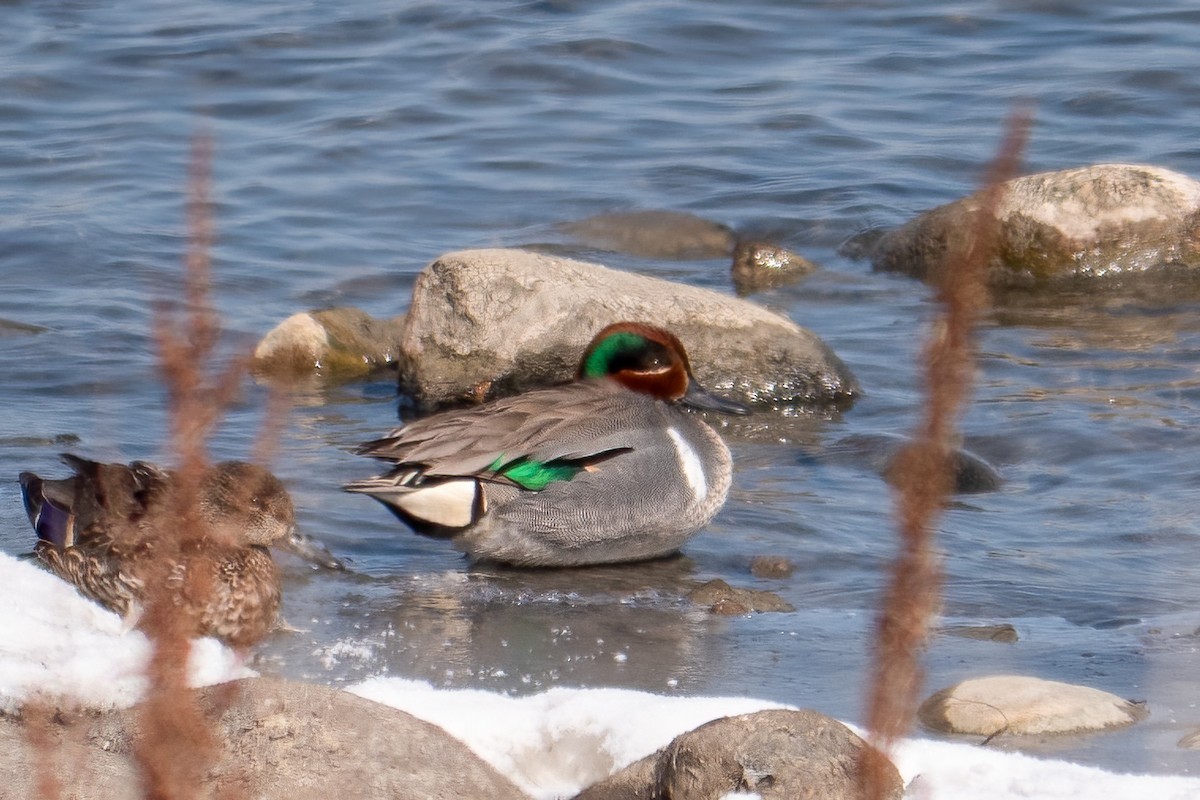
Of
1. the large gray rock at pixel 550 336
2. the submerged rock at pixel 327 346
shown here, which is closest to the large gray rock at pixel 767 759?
the large gray rock at pixel 550 336

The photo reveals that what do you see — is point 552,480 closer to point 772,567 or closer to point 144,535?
point 772,567

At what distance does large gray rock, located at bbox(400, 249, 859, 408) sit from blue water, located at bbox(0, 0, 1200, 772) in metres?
0.25

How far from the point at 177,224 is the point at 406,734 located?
785 cm

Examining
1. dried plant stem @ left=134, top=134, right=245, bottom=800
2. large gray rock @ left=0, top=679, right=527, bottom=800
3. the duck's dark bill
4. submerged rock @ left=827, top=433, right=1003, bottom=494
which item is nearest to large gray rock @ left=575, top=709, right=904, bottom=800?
large gray rock @ left=0, top=679, right=527, bottom=800

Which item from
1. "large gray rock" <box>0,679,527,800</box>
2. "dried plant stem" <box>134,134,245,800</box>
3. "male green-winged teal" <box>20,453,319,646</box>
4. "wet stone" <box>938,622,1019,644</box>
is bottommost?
"wet stone" <box>938,622,1019,644</box>

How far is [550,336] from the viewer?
7395mm

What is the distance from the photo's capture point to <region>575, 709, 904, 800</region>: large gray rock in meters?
2.85

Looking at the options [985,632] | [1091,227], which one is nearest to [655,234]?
[1091,227]

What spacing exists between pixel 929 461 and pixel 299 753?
223 centimetres

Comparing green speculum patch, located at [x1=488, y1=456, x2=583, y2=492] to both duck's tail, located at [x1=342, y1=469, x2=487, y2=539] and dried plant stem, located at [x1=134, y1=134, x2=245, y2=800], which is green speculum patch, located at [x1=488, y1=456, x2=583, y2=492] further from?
dried plant stem, located at [x1=134, y1=134, x2=245, y2=800]

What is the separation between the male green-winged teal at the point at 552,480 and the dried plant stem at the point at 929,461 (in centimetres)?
417

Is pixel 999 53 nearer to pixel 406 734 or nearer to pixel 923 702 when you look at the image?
pixel 923 702

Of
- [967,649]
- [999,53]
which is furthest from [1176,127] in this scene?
[967,649]

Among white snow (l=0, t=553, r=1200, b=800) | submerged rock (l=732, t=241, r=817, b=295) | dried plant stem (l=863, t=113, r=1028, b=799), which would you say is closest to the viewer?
dried plant stem (l=863, t=113, r=1028, b=799)
